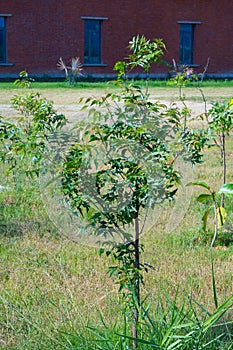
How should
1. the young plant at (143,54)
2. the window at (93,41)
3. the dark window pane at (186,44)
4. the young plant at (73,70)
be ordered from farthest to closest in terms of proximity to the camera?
the dark window pane at (186,44)
the window at (93,41)
the young plant at (73,70)
the young plant at (143,54)

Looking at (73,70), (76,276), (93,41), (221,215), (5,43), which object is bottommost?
(76,276)

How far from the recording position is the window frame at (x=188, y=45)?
28375 mm

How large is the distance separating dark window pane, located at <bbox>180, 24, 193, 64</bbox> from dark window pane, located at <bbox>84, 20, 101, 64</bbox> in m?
3.67

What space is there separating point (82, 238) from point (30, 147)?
58 centimetres

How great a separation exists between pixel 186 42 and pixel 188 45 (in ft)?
0.56

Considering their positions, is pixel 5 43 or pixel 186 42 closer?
pixel 5 43

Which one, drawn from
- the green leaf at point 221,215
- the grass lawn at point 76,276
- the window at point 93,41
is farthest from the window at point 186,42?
the green leaf at point 221,215

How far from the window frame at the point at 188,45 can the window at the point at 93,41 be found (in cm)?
351

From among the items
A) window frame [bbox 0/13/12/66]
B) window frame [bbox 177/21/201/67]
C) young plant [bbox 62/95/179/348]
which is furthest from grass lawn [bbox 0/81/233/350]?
window frame [bbox 177/21/201/67]

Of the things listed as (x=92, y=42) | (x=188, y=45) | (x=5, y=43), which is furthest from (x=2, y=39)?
(x=188, y=45)

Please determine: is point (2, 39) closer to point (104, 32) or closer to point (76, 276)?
point (104, 32)

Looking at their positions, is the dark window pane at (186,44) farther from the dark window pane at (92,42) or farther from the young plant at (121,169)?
the young plant at (121,169)

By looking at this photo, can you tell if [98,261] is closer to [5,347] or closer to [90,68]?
[5,347]

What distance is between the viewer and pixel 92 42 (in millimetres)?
26953
